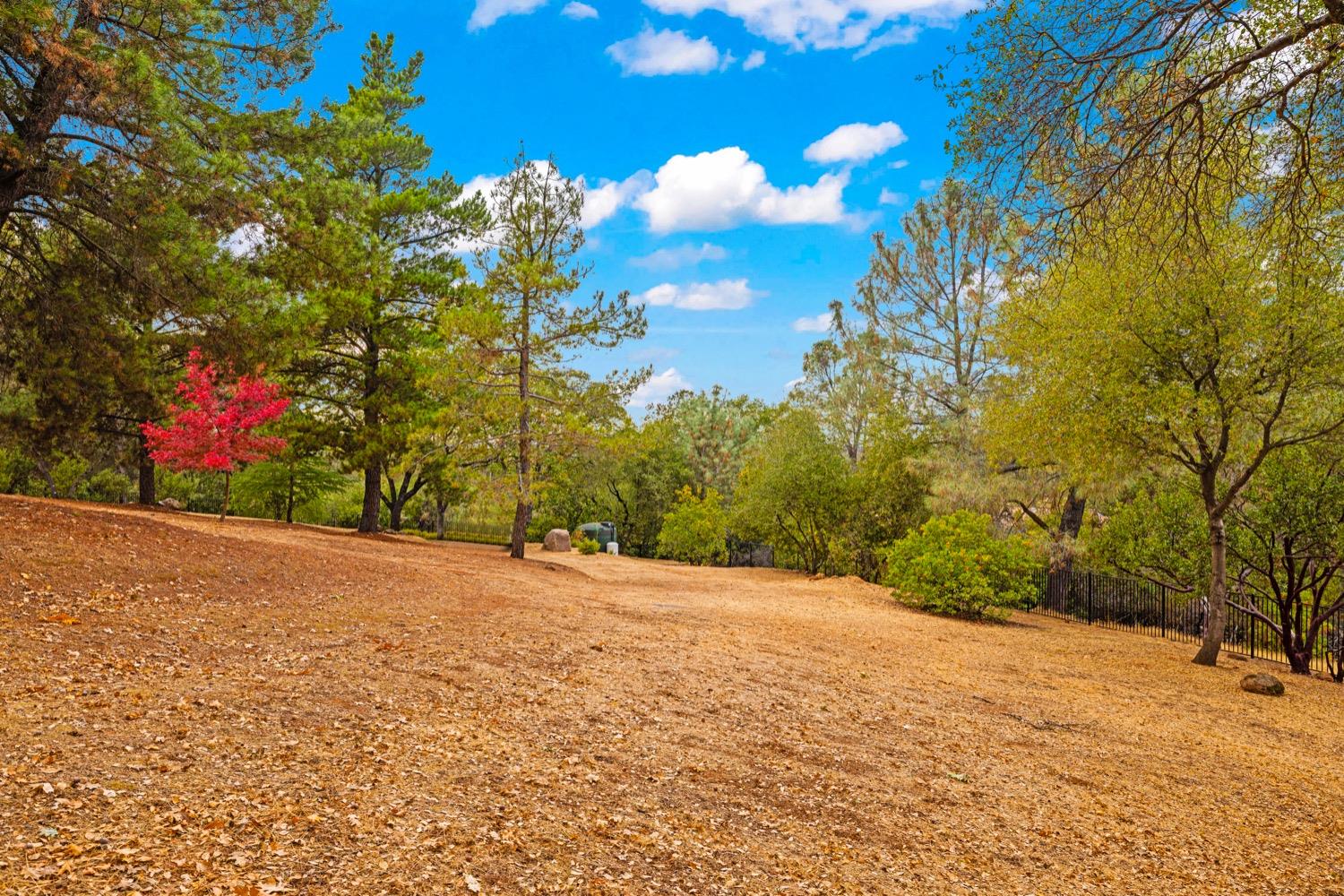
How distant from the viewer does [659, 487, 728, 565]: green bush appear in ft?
88.0

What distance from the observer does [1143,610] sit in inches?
647

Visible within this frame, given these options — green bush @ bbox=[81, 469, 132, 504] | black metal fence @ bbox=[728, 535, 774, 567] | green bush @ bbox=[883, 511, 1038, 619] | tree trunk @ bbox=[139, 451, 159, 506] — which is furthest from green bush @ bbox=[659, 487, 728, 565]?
green bush @ bbox=[81, 469, 132, 504]

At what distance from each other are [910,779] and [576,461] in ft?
80.3

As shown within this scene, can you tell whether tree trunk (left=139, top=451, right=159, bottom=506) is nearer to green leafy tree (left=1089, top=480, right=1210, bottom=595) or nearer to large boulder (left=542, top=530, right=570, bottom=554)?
large boulder (left=542, top=530, right=570, bottom=554)

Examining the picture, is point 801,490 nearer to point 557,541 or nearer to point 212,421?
point 557,541

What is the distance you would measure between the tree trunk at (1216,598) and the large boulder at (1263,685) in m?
1.36

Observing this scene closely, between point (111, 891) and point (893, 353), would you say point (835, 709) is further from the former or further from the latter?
point (893, 353)

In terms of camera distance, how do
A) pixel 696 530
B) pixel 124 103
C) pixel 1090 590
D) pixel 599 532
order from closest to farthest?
1. pixel 124 103
2. pixel 1090 590
3. pixel 696 530
4. pixel 599 532

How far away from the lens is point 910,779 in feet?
15.6

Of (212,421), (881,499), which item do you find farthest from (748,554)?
(212,421)

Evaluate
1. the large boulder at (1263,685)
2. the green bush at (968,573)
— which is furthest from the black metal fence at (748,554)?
the large boulder at (1263,685)

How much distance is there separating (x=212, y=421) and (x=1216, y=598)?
57.7 feet

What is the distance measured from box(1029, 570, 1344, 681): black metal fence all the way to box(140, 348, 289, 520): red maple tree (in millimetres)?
16258

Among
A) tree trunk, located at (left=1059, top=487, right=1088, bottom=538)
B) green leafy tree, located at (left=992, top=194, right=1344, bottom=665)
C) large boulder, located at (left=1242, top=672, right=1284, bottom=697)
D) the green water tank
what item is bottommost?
large boulder, located at (left=1242, top=672, right=1284, bottom=697)
